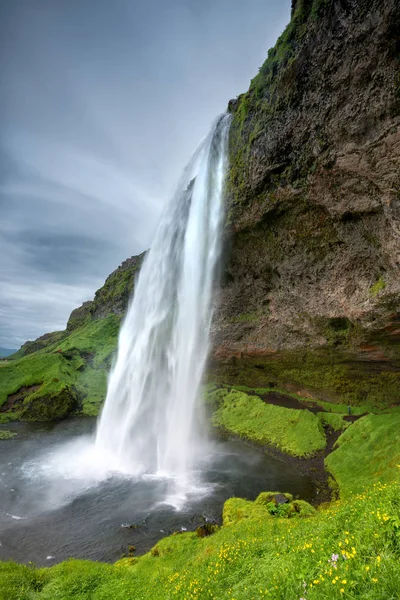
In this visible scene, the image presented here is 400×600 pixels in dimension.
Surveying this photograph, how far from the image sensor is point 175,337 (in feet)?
126

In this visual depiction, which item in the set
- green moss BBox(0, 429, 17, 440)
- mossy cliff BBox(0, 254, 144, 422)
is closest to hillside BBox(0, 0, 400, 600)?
mossy cliff BBox(0, 254, 144, 422)

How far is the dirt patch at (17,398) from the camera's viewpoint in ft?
172

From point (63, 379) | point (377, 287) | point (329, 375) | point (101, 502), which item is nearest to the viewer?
point (101, 502)

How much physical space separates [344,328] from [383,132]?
17323 mm

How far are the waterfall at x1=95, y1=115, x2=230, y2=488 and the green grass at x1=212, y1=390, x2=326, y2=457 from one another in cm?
535

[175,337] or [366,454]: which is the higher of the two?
[175,337]

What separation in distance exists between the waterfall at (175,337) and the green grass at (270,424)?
5347 millimetres

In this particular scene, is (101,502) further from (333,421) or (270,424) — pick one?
(333,421)

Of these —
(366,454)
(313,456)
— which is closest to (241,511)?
(366,454)

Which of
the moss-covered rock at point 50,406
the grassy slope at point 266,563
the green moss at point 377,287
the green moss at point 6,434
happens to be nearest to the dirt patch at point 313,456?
the grassy slope at point 266,563

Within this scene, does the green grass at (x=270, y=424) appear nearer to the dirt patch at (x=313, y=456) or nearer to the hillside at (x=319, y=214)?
the dirt patch at (x=313, y=456)

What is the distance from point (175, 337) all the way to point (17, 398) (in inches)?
1412

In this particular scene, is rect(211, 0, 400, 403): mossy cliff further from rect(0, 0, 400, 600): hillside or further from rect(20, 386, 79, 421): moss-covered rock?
rect(20, 386, 79, 421): moss-covered rock

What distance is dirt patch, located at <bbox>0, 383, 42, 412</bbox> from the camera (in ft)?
→ 172
